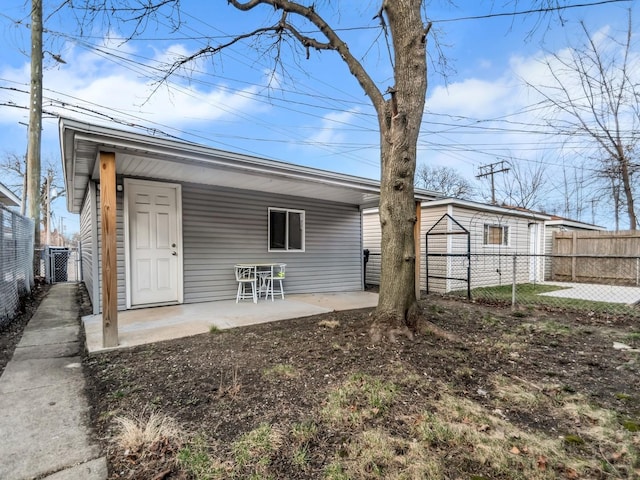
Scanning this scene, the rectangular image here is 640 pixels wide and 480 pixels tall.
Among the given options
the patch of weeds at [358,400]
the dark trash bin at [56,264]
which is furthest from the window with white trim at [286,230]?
the dark trash bin at [56,264]

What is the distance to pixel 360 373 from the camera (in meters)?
2.83

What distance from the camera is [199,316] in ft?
16.6

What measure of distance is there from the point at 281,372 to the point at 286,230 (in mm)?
4775

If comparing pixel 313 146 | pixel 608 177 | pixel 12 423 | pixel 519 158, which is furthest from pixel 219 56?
pixel 519 158

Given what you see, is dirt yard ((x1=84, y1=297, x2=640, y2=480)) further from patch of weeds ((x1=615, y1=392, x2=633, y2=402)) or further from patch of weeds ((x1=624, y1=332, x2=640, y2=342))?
patch of weeds ((x1=624, y1=332, x2=640, y2=342))

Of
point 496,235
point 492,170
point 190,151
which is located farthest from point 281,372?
point 492,170

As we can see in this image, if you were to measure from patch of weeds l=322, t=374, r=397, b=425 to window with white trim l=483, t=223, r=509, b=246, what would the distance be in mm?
8680

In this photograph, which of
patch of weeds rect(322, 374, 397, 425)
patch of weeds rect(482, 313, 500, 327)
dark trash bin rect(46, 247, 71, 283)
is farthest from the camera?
dark trash bin rect(46, 247, 71, 283)

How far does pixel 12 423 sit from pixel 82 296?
6.70 m

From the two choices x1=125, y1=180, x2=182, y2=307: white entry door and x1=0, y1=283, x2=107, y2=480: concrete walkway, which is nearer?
x1=0, y1=283, x2=107, y2=480: concrete walkway

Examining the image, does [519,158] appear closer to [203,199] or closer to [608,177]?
[608,177]

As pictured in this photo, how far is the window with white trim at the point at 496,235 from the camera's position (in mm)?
10055

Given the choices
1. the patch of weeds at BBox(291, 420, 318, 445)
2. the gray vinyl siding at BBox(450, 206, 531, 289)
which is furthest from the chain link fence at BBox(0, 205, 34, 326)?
the gray vinyl siding at BBox(450, 206, 531, 289)

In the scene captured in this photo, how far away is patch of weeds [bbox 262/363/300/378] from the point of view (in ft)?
9.27
